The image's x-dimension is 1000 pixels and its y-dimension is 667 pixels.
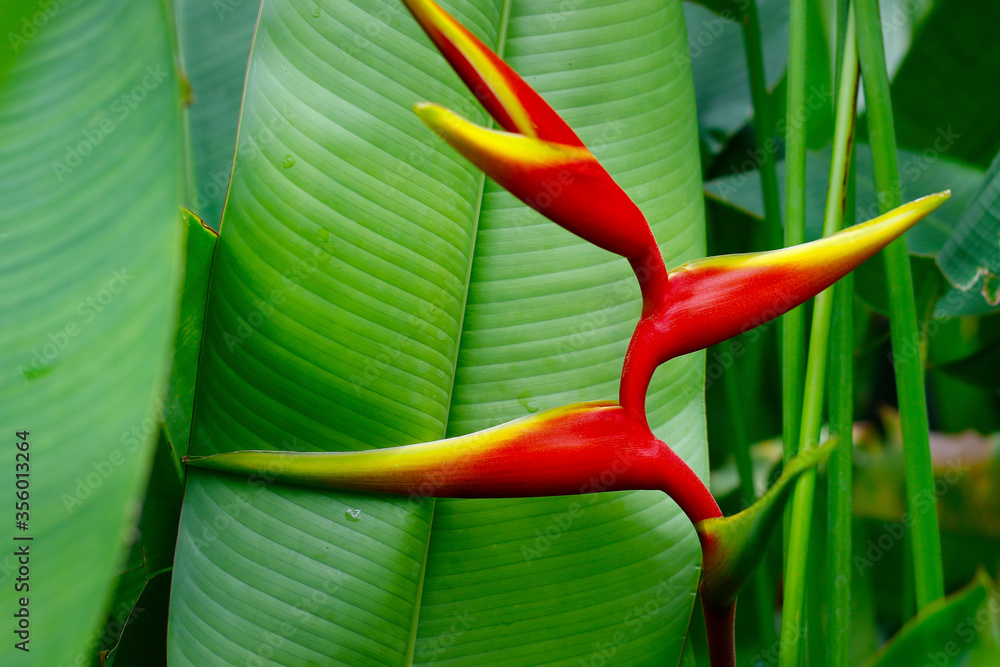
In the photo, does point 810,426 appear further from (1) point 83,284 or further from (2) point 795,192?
(1) point 83,284

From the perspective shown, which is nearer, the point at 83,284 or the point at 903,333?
the point at 83,284

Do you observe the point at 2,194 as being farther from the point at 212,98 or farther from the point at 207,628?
the point at 212,98

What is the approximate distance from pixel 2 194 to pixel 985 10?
27.5 inches

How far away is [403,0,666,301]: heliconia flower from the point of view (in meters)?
0.20

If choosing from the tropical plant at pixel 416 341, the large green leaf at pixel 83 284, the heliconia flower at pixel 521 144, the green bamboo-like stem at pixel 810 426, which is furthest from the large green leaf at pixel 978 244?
the large green leaf at pixel 83 284

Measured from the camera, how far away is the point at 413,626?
356 millimetres

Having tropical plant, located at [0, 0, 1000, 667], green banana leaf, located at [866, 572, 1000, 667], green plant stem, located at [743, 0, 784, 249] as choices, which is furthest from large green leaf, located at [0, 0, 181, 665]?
green plant stem, located at [743, 0, 784, 249]

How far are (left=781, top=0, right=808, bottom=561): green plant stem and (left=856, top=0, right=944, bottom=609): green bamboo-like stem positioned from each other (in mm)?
33

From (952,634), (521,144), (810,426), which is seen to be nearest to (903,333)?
(810,426)

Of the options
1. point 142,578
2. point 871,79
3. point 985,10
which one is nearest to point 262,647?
point 142,578

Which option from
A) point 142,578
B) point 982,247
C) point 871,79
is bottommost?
point 142,578

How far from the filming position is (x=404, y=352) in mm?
345

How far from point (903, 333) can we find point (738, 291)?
21cm

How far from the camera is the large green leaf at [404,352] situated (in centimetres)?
34
